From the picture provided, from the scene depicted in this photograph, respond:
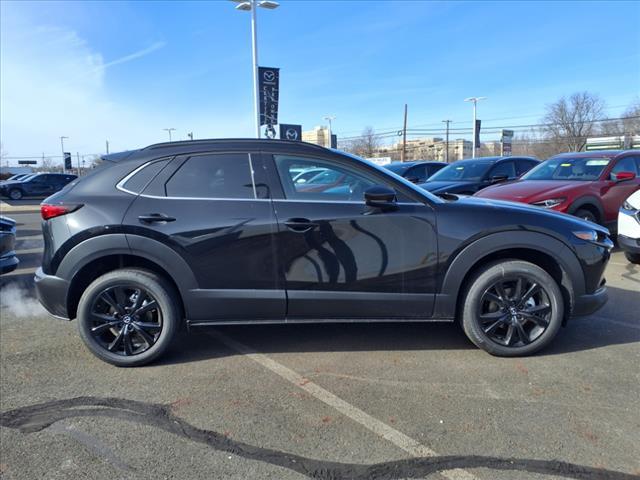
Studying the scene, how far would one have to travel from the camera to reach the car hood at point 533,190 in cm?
730

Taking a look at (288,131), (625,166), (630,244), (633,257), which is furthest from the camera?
(288,131)

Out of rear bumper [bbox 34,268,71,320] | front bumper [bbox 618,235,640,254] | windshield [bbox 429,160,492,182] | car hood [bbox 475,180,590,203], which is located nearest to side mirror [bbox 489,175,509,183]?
windshield [bbox 429,160,492,182]

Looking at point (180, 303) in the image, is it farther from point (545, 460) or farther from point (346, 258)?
point (545, 460)

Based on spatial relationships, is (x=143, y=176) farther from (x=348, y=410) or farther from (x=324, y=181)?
(x=348, y=410)

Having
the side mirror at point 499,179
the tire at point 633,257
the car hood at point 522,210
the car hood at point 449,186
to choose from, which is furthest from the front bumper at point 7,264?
the side mirror at point 499,179

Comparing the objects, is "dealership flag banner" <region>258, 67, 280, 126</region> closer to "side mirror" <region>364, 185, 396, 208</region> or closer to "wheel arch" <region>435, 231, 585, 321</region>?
"side mirror" <region>364, 185, 396, 208</region>

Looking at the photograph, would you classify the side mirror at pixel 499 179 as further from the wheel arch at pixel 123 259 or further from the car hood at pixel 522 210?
the wheel arch at pixel 123 259

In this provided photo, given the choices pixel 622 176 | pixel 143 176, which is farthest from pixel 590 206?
pixel 143 176

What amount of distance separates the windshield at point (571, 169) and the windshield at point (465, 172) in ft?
6.01

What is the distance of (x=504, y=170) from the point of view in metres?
11.0

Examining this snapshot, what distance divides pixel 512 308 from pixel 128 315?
10.2 feet

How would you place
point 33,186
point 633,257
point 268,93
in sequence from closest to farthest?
point 633,257 < point 268,93 < point 33,186

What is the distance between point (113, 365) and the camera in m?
3.76

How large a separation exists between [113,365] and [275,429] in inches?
66.6
